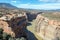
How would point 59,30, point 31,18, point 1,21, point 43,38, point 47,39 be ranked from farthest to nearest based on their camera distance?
point 31,18, point 43,38, point 47,39, point 59,30, point 1,21

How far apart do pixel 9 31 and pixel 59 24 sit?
1242cm

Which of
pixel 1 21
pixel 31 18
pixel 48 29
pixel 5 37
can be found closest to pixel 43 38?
pixel 48 29

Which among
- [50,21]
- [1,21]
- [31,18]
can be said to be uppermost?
[1,21]

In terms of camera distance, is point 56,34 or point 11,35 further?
point 56,34

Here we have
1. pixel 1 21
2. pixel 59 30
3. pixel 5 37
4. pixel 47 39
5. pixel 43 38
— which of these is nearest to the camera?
pixel 5 37

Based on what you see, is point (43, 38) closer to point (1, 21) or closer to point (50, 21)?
point (50, 21)

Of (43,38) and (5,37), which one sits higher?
(5,37)

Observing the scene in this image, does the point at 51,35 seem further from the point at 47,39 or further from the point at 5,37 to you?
the point at 5,37

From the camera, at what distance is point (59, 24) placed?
100 ft

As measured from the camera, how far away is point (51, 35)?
3108cm

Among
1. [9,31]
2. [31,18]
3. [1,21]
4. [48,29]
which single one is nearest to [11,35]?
[9,31]

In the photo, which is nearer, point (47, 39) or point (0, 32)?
point (0, 32)

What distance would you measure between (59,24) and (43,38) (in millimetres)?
5015

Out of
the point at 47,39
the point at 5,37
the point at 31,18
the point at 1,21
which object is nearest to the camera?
the point at 5,37
